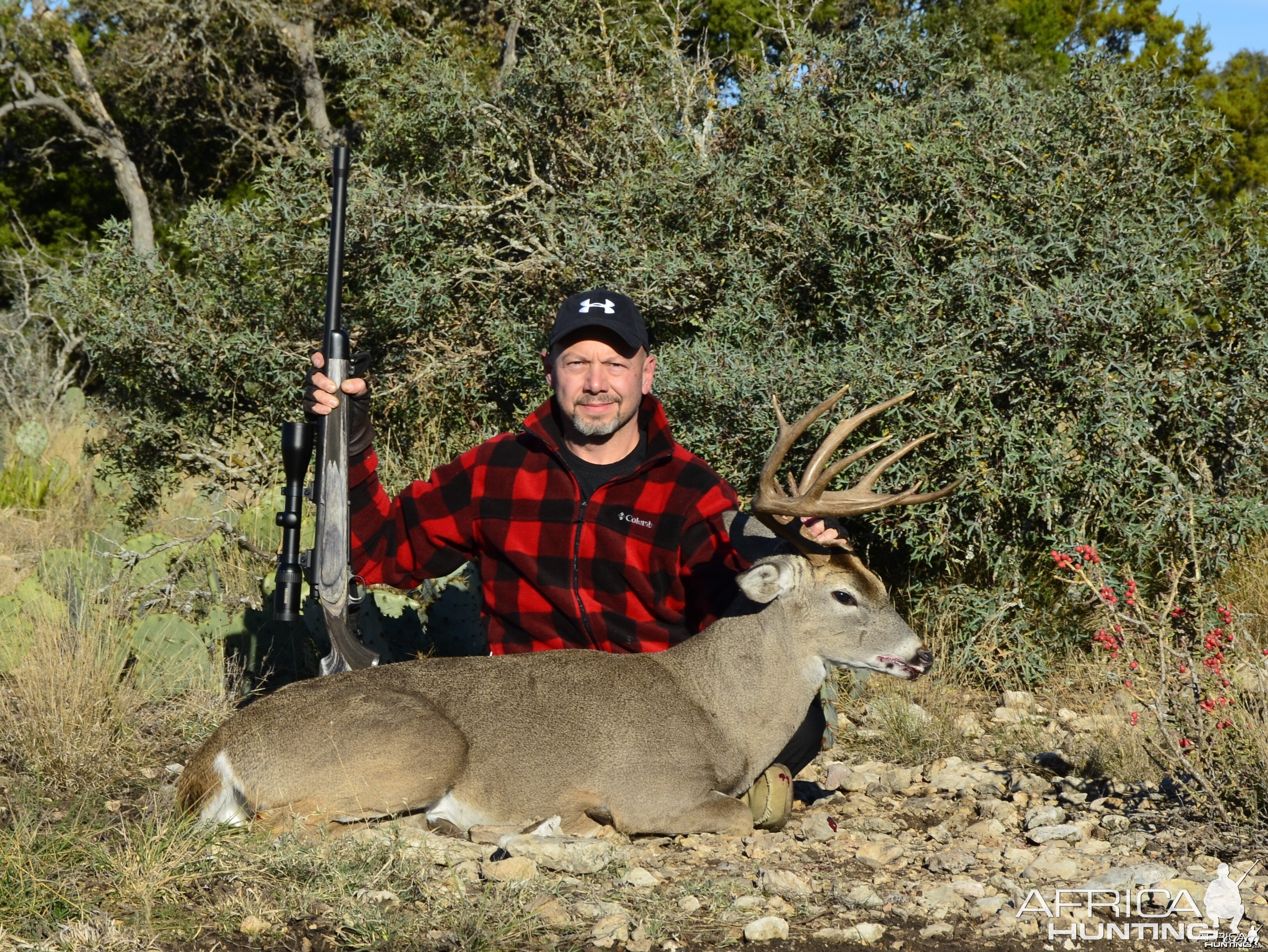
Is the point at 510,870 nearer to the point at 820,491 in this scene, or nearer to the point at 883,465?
the point at 820,491

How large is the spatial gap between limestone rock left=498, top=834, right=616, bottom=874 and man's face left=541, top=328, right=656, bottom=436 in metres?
1.70

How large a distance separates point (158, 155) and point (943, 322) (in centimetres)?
1375

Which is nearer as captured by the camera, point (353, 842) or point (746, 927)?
point (746, 927)

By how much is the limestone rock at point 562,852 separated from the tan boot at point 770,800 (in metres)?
0.67

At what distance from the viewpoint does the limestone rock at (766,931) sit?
3559 millimetres

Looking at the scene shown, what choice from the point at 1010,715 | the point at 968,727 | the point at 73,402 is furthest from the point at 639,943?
the point at 73,402

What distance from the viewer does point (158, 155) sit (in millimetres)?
17047

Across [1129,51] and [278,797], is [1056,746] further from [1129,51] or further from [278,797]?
[1129,51]

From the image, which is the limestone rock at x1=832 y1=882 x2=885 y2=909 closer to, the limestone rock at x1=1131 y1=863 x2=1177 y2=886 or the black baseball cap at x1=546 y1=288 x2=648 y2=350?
the limestone rock at x1=1131 y1=863 x2=1177 y2=886

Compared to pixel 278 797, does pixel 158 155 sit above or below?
above

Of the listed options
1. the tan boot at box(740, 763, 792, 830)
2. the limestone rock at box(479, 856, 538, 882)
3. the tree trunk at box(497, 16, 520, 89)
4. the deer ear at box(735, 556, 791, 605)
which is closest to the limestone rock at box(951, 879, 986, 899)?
the tan boot at box(740, 763, 792, 830)

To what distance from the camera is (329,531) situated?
5.00 m

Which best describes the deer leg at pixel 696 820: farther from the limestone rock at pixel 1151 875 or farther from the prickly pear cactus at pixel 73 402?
the prickly pear cactus at pixel 73 402

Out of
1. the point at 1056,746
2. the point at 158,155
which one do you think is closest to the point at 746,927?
the point at 1056,746
